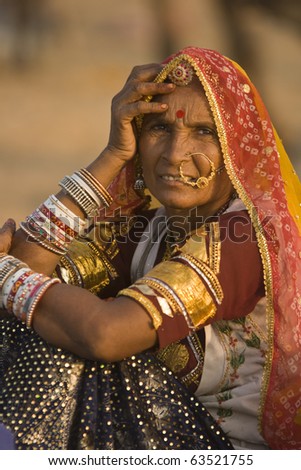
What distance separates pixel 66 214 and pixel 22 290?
1.79ft

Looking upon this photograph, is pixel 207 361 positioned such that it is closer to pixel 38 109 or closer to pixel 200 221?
pixel 200 221

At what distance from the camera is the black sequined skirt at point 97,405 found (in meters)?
2.80

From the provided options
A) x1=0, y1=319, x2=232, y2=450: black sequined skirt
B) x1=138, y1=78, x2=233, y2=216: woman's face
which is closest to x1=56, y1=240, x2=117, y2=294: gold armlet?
x1=138, y1=78, x2=233, y2=216: woman's face

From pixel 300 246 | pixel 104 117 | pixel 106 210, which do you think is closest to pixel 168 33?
pixel 104 117

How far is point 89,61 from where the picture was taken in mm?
12211

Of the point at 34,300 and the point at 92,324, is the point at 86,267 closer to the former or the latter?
the point at 34,300

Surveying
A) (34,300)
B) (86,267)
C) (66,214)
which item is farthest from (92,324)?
(86,267)

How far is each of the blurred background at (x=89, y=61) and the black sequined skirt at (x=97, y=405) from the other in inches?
180

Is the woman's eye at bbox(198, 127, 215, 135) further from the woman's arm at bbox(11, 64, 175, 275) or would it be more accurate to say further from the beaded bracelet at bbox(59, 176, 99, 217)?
the beaded bracelet at bbox(59, 176, 99, 217)

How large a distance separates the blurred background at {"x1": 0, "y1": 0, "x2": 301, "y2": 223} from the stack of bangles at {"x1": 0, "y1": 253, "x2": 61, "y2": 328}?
174 inches

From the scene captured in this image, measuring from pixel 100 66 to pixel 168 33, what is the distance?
1519mm

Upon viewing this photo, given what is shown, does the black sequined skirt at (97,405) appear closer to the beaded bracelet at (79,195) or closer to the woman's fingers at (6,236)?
the woman's fingers at (6,236)

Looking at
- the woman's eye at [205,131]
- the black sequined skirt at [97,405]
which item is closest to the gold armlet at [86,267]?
the black sequined skirt at [97,405]

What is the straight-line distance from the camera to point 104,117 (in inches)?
399
